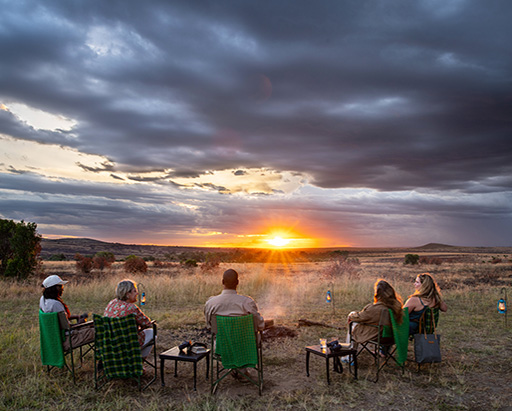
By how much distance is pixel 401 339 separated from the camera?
600 cm

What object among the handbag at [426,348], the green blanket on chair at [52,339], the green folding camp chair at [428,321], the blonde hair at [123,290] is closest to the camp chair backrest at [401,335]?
the handbag at [426,348]

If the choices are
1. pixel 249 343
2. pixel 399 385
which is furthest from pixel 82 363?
pixel 399 385

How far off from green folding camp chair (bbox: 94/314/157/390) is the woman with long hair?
3.33m

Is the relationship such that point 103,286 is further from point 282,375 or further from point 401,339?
point 401,339

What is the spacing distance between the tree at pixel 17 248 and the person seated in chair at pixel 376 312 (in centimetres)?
1589

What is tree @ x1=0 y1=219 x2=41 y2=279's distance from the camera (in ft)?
55.9

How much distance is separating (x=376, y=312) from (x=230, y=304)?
7.48 feet

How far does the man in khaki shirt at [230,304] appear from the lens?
17.8ft

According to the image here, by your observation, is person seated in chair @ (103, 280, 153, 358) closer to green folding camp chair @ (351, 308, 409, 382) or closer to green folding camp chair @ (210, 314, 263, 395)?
green folding camp chair @ (210, 314, 263, 395)

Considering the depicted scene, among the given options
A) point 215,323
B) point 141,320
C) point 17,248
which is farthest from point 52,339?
point 17,248

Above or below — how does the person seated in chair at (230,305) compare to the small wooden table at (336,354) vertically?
above

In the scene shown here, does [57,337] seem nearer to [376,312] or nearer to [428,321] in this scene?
[376,312]

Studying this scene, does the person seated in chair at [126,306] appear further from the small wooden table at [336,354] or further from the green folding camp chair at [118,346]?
the small wooden table at [336,354]

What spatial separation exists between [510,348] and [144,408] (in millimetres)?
7038
